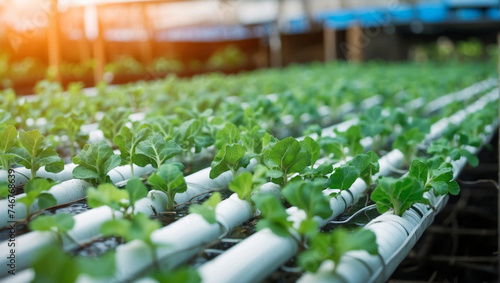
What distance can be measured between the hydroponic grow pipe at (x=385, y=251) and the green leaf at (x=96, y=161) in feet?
2.17

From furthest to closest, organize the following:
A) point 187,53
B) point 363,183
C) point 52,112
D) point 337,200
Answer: point 187,53, point 52,112, point 363,183, point 337,200

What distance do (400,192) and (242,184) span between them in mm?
376

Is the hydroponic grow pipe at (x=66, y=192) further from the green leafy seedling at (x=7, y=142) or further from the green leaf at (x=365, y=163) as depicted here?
the green leaf at (x=365, y=163)

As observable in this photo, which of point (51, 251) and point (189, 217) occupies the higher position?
point (51, 251)

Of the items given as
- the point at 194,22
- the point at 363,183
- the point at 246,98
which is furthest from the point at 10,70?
the point at 194,22

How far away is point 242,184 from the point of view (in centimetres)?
114

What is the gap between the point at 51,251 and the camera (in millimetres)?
666

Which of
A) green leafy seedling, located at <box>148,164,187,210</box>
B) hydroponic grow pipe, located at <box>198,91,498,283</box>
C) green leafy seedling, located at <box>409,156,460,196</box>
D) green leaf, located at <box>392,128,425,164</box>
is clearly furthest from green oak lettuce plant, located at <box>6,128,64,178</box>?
green leaf, located at <box>392,128,425,164</box>

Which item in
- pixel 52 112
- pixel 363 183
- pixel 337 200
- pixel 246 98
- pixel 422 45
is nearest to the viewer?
pixel 337 200

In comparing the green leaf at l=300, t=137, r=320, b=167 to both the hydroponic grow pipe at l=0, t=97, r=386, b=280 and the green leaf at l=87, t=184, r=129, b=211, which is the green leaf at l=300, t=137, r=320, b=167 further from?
the green leaf at l=87, t=184, r=129, b=211

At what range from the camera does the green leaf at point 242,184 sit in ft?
3.65

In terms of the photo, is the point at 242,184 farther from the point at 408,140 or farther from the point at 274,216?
the point at 408,140

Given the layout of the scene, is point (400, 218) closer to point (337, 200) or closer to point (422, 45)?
point (337, 200)

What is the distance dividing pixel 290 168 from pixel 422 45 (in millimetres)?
15922
